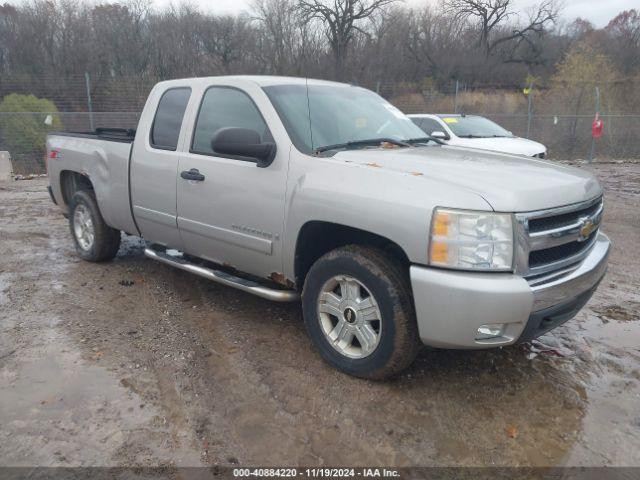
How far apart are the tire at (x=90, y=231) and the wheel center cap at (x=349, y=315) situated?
3276 mm

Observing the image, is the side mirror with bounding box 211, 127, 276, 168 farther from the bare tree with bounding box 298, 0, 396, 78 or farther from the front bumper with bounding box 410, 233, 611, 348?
the bare tree with bounding box 298, 0, 396, 78

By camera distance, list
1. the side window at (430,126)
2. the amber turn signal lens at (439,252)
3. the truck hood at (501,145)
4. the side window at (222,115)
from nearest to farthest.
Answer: the amber turn signal lens at (439,252) → the side window at (222,115) → the truck hood at (501,145) → the side window at (430,126)

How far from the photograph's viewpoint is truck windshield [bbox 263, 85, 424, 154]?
3590 mm

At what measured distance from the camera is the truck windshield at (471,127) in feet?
36.0

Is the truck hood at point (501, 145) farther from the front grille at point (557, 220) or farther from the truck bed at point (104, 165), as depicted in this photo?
the front grille at point (557, 220)

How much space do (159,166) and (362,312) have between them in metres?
2.26

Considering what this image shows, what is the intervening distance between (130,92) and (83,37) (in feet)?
49.3

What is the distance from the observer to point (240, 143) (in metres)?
3.35

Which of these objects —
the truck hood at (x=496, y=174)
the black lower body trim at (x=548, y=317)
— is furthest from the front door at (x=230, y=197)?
the black lower body trim at (x=548, y=317)

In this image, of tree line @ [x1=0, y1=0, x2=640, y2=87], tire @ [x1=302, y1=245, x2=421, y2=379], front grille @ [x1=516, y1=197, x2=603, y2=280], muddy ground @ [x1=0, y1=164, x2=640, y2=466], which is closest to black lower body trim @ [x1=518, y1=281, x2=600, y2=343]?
front grille @ [x1=516, y1=197, x2=603, y2=280]

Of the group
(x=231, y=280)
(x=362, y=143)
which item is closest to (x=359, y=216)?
(x=362, y=143)

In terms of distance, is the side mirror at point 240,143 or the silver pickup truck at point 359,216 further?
the side mirror at point 240,143

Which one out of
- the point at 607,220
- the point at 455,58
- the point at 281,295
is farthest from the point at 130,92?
the point at 455,58

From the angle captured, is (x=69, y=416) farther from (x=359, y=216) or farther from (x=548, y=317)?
(x=548, y=317)
